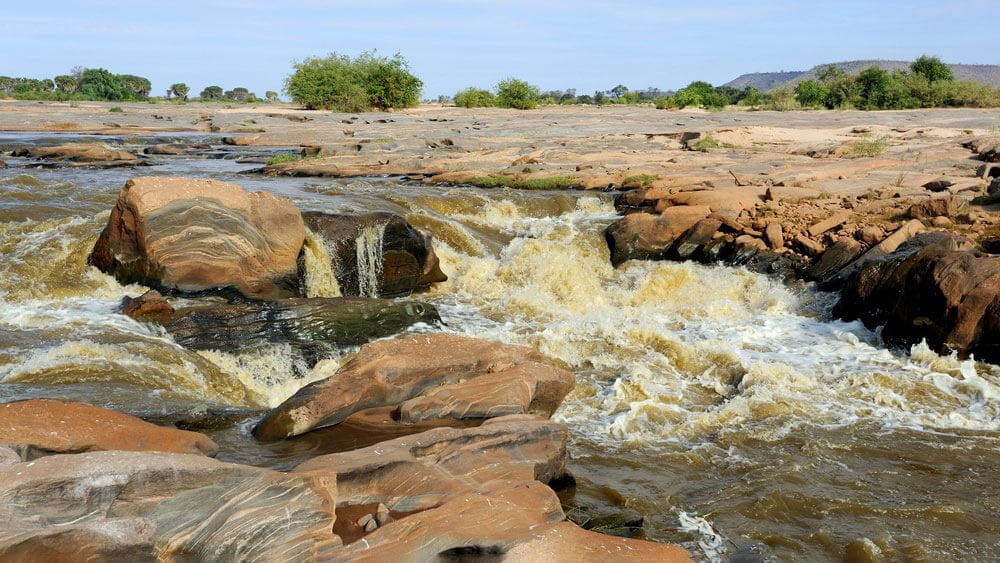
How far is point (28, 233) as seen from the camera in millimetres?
10094

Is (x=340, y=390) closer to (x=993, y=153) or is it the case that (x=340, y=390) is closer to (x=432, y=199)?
(x=432, y=199)

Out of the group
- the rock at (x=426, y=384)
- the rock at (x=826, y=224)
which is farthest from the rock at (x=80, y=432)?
the rock at (x=826, y=224)

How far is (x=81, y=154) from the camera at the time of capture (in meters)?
18.0

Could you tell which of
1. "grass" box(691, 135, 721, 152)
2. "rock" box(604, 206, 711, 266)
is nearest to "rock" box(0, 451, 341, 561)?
"rock" box(604, 206, 711, 266)

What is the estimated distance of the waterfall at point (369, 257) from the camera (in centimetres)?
1009

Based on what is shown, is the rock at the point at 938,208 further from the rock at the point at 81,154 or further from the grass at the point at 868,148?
the rock at the point at 81,154

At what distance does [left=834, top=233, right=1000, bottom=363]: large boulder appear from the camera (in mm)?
8102

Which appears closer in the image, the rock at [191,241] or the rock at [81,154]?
the rock at [191,241]

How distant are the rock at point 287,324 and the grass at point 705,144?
1454 cm

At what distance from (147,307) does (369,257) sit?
284 centimetres

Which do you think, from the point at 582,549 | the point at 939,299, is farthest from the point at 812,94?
the point at 582,549

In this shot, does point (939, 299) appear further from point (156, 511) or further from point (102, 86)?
point (102, 86)

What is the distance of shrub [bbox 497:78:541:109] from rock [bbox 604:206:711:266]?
25270 mm

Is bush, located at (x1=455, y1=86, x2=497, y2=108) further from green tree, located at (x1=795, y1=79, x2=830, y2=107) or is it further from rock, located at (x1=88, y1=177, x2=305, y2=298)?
rock, located at (x1=88, y1=177, x2=305, y2=298)
